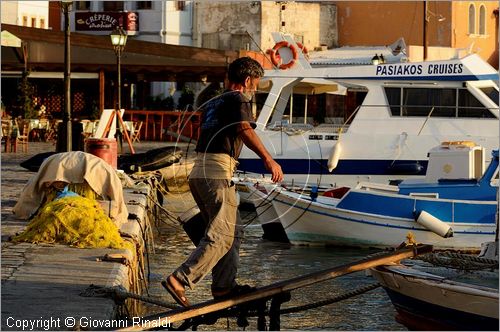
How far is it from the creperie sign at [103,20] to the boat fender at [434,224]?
3636 centimetres

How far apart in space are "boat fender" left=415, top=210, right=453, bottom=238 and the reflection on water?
1.14 metres

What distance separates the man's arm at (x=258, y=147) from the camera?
30.4 ft

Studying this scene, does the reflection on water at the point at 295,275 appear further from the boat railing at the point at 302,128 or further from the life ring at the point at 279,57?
the life ring at the point at 279,57

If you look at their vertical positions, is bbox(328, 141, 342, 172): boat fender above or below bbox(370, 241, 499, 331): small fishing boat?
above

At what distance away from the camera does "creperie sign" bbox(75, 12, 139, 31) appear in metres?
54.1

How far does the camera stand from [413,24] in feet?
189

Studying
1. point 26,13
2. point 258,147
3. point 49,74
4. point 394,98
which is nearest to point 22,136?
point 49,74

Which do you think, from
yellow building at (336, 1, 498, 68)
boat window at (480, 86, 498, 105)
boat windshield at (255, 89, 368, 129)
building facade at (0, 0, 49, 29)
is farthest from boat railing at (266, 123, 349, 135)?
yellow building at (336, 1, 498, 68)

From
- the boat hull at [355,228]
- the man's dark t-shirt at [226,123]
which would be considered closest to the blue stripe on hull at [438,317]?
the man's dark t-shirt at [226,123]

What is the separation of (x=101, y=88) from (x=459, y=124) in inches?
749

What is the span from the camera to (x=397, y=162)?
23609mm

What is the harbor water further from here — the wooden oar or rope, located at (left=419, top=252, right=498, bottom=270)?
rope, located at (left=419, top=252, right=498, bottom=270)

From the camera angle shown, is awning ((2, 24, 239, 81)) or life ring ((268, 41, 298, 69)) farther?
awning ((2, 24, 239, 81))

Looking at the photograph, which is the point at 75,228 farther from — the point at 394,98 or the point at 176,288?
the point at 394,98
